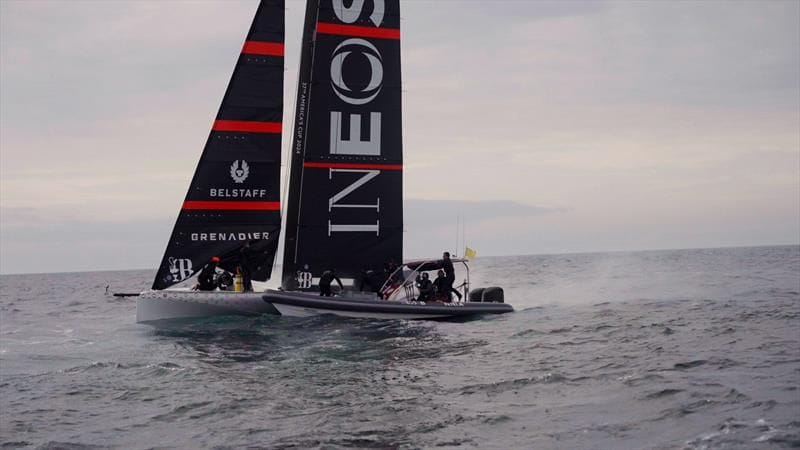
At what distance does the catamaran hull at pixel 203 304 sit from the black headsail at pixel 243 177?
952mm

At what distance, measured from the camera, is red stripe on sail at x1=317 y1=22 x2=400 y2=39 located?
80.5 ft

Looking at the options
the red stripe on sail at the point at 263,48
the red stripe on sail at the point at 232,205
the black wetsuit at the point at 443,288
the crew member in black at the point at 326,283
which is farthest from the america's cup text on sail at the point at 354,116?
the black wetsuit at the point at 443,288

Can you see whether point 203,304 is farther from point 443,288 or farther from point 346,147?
point 443,288

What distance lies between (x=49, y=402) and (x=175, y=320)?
8.66m

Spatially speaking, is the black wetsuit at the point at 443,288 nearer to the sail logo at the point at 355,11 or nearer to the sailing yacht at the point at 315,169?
the sailing yacht at the point at 315,169

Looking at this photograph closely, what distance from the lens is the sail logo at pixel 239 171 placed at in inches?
933

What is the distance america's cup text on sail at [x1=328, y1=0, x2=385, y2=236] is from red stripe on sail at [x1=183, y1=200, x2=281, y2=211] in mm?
1706

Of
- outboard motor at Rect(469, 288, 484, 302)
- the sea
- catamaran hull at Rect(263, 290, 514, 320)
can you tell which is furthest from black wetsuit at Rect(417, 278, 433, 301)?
outboard motor at Rect(469, 288, 484, 302)

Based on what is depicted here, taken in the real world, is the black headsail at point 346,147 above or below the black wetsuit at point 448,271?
above

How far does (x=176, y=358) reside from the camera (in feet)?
58.9

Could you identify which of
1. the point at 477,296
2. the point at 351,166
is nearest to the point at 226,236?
the point at 351,166

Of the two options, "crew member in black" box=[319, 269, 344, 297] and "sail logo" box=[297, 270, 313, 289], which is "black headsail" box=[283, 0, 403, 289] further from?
"crew member in black" box=[319, 269, 344, 297]

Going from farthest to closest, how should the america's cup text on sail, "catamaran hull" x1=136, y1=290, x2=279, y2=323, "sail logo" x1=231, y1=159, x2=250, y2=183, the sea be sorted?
the america's cup text on sail < "sail logo" x1=231, y1=159, x2=250, y2=183 < "catamaran hull" x1=136, y1=290, x2=279, y2=323 < the sea

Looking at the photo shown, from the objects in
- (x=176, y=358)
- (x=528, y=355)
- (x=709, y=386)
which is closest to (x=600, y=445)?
(x=709, y=386)
